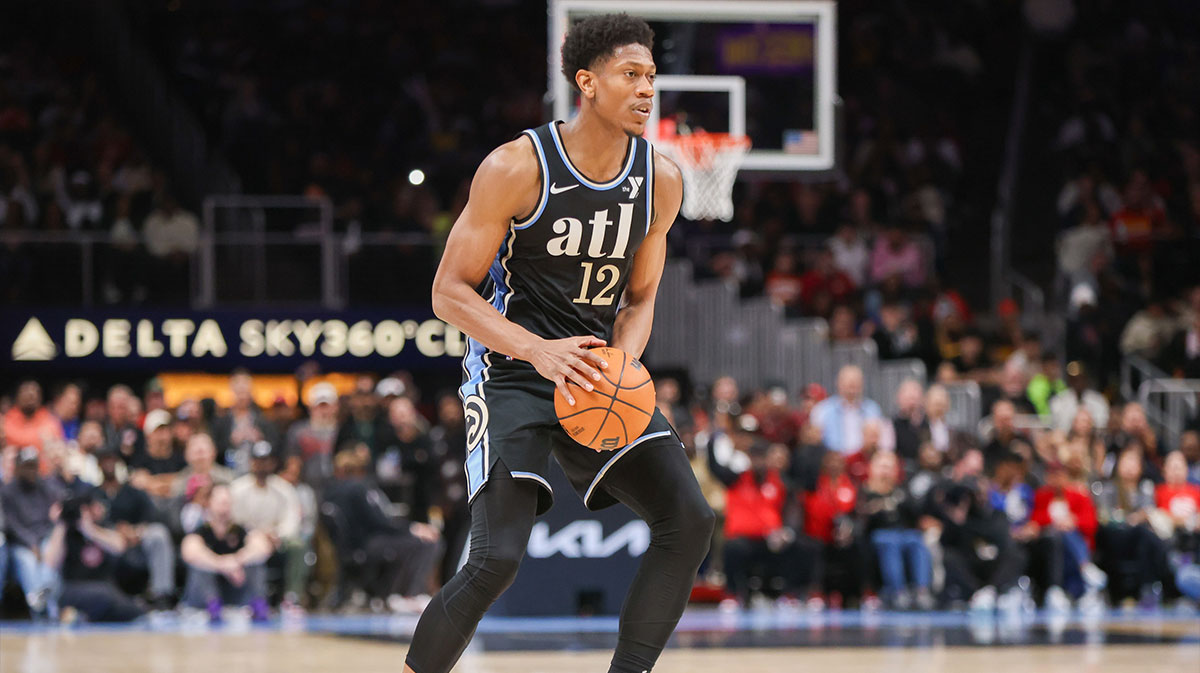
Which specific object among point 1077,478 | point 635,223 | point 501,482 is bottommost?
point 1077,478

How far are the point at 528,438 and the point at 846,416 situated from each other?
9.85 metres

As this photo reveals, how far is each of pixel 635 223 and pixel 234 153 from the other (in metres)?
14.7

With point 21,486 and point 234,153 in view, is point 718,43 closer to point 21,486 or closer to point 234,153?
point 21,486

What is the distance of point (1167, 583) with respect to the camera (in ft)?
44.5

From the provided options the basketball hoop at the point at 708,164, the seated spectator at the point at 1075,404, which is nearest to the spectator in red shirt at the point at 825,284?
the seated spectator at the point at 1075,404

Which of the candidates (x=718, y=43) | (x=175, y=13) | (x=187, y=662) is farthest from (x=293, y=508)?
(x=175, y=13)

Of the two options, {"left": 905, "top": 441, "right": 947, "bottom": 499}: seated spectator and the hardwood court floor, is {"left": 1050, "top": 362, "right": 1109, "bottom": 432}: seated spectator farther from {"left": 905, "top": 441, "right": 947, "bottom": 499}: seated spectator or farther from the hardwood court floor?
the hardwood court floor

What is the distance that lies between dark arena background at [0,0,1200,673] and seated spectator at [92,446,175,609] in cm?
3

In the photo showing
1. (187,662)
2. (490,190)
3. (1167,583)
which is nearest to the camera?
(490,190)

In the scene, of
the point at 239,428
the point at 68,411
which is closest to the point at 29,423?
the point at 68,411

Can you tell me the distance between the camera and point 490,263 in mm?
4895

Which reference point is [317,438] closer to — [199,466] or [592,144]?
[199,466]

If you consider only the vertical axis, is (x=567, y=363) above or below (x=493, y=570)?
above

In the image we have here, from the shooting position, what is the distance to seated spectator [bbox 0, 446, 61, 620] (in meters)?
12.0
